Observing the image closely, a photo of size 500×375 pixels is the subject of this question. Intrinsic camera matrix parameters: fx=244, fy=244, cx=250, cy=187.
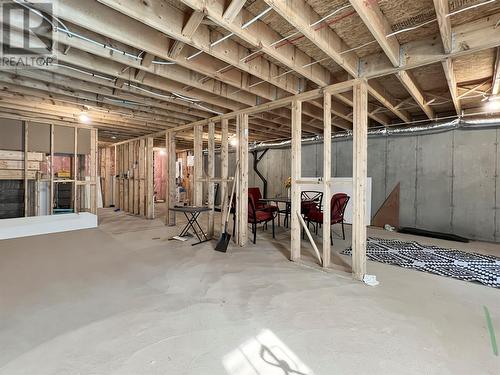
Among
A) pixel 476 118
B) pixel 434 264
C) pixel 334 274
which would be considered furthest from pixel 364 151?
pixel 476 118

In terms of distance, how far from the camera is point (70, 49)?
8.84ft

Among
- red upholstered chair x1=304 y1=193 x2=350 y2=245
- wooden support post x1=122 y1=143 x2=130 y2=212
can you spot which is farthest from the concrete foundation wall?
wooden support post x1=122 y1=143 x2=130 y2=212

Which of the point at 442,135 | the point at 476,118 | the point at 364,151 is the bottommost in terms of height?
the point at 364,151

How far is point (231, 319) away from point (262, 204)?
13.6 feet

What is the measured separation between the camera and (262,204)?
6094 millimetres

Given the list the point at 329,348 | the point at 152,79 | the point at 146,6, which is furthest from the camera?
the point at 152,79

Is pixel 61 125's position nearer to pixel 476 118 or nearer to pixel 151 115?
pixel 151 115

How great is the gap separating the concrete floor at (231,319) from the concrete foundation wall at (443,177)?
2.93 m

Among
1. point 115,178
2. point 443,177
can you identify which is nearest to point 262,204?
point 443,177

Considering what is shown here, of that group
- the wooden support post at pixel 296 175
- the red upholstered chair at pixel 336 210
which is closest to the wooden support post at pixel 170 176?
the red upholstered chair at pixel 336 210

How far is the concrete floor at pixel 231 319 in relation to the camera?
1.56 m

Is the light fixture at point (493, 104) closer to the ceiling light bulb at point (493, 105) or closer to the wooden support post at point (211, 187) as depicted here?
the ceiling light bulb at point (493, 105)

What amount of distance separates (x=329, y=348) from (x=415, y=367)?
0.52 metres

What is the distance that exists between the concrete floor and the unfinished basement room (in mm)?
16
